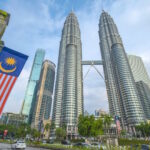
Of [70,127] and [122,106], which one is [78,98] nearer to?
[70,127]

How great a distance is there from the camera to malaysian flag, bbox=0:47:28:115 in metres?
10.3

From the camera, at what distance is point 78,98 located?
541ft

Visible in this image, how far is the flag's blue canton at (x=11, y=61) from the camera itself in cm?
1033

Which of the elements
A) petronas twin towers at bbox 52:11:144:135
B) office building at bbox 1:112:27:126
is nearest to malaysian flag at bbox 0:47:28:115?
petronas twin towers at bbox 52:11:144:135

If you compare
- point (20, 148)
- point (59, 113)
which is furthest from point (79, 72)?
point (20, 148)

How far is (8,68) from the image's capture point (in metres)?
10.5

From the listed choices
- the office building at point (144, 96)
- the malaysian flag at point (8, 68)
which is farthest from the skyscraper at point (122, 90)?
the malaysian flag at point (8, 68)

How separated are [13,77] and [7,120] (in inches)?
7775

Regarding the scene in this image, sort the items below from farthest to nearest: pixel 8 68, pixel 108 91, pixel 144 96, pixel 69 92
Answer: pixel 144 96
pixel 108 91
pixel 69 92
pixel 8 68

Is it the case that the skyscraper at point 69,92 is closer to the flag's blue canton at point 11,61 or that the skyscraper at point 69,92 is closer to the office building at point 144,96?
the office building at point 144,96

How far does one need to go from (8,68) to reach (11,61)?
0.60 meters

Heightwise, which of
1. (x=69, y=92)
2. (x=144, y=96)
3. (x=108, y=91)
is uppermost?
(x=108, y=91)

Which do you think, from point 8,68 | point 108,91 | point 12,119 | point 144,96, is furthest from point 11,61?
point 144,96

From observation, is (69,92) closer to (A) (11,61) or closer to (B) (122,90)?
(B) (122,90)
